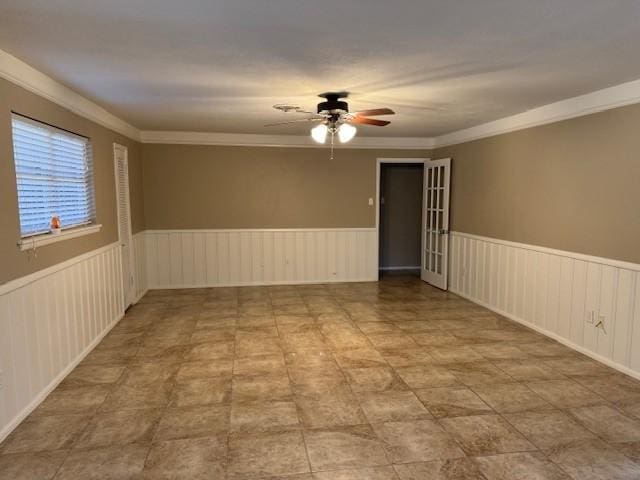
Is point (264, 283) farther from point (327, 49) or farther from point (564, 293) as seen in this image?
point (327, 49)

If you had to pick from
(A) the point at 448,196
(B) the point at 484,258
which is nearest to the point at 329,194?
(A) the point at 448,196

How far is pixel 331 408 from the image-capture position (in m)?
2.97

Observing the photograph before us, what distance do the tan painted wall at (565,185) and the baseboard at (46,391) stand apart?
15.0ft

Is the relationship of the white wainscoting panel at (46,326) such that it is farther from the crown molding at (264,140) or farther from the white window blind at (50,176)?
the crown molding at (264,140)

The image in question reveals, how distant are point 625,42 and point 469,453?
8.38 ft

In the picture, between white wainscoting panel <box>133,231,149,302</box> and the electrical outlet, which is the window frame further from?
the electrical outlet

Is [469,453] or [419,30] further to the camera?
[469,453]

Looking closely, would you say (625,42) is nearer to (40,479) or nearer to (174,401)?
(174,401)

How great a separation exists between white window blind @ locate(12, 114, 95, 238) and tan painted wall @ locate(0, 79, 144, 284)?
9cm

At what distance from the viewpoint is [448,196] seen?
6.29 metres

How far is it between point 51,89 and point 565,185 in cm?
455

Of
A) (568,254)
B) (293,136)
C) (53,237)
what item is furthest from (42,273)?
(568,254)

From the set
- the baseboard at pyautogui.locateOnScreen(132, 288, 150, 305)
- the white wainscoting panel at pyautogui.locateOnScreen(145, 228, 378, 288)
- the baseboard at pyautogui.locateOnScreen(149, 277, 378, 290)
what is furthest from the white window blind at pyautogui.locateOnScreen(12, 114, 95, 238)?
the baseboard at pyautogui.locateOnScreen(149, 277, 378, 290)

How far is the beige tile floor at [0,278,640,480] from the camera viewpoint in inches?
93.0
